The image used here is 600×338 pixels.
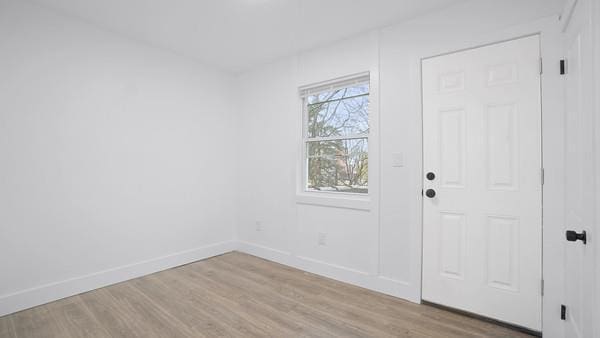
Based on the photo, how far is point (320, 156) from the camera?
3.35m

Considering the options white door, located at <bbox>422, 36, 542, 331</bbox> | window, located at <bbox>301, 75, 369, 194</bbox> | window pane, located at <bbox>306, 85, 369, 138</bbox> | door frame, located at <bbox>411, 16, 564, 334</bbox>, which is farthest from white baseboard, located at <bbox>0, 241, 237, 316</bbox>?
door frame, located at <bbox>411, 16, 564, 334</bbox>

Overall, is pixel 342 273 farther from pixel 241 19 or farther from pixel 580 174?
pixel 241 19

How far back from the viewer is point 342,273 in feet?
9.52

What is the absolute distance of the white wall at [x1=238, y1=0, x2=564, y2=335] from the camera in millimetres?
1900

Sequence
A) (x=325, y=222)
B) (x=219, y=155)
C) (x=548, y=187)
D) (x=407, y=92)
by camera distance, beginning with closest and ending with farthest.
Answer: (x=548, y=187) → (x=407, y=92) → (x=325, y=222) → (x=219, y=155)

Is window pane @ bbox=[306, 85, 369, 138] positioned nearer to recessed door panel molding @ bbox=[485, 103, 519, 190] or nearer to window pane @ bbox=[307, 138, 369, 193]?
window pane @ bbox=[307, 138, 369, 193]

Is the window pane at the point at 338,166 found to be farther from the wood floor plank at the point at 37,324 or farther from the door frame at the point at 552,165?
the wood floor plank at the point at 37,324

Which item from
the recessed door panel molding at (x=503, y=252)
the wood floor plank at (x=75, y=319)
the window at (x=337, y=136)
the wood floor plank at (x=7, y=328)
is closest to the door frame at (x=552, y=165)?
the recessed door panel molding at (x=503, y=252)

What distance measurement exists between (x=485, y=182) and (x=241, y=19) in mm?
2566

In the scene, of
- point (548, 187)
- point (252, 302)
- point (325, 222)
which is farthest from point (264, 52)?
point (548, 187)

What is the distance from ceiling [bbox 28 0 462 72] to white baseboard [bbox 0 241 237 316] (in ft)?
8.04

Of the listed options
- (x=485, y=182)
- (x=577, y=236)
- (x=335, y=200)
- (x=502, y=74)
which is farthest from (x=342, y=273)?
(x=502, y=74)

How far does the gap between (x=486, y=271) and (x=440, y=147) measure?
103cm

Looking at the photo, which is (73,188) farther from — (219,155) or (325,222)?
(325,222)
